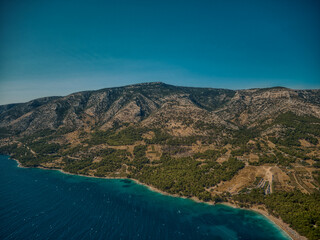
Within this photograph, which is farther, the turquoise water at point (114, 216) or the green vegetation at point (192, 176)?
the green vegetation at point (192, 176)

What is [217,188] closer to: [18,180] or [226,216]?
[226,216]

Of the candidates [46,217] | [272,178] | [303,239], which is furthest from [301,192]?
[46,217]

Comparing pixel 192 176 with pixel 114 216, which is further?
pixel 192 176

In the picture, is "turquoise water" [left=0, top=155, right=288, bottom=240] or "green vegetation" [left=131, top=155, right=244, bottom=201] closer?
"turquoise water" [left=0, top=155, right=288, bottom=240]

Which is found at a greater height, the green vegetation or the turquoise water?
the green vegetation

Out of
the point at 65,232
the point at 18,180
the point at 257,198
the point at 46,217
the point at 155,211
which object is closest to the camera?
the point at 65,232

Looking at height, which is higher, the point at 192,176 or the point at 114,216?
the point at 192,176

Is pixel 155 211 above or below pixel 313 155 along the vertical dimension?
below

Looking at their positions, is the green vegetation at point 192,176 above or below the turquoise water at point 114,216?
above
